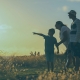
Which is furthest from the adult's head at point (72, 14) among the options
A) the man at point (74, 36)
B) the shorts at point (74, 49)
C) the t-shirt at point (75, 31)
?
the shorts at point (74, 49)

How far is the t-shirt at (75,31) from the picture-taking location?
35.4ft

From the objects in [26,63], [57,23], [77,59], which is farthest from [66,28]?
[26,63]

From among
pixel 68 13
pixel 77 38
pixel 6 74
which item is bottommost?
pixel 6 74

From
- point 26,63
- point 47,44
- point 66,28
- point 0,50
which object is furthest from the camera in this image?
point 26,63

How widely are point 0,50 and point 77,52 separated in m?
5.94

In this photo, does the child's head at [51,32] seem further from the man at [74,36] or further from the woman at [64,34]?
the man at [74,36]

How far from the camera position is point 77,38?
10.8 meters

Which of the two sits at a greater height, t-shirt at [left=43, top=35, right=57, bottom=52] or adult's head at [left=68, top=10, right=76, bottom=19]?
adult's head at [left=68, top=10, right=76, bottom=19]

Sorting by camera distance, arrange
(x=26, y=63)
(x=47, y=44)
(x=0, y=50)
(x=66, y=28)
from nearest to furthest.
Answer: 1. (x=66, y=28)
2. (x=47, y=44)
3. (x=0, y=50)
4. (x=26, y=63)

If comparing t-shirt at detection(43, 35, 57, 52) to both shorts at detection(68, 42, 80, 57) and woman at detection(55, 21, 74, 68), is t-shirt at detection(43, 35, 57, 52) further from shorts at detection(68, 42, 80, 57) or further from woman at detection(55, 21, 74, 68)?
shorts at detection(68, 42, 80, 57)

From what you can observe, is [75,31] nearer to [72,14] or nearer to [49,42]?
[72,14]

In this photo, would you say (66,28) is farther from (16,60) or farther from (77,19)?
(16,60)

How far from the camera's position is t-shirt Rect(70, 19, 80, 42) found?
A: 425 inches

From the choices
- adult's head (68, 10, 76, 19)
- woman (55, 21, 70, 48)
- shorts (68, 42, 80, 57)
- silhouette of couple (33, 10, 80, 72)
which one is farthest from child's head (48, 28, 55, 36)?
adult's head (68, 10, 76, 19)
